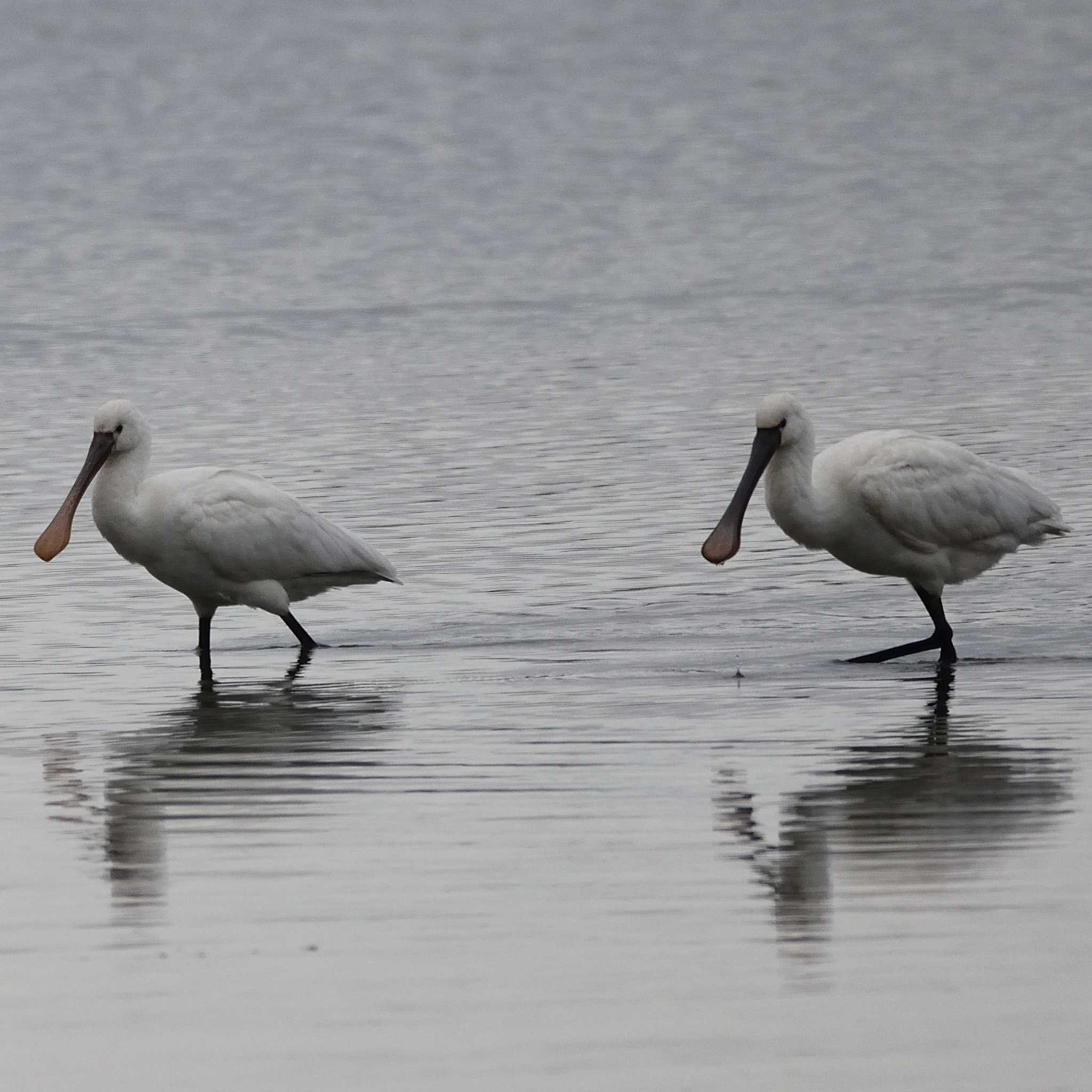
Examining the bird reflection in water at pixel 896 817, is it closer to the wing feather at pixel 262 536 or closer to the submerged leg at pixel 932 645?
the submerged leg at pixel 932 645

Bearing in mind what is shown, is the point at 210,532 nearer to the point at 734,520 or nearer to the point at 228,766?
the point at 734,520

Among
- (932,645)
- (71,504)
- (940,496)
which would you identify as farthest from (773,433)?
(71,504)

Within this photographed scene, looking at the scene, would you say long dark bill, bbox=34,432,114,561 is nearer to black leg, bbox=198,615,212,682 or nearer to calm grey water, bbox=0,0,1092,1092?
calm grey water, bbox=0,0,1092,1092

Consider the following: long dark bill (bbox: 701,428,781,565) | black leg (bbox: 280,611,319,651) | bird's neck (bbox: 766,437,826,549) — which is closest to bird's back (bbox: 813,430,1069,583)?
bird's neck (bbox: 766,437,826,549)

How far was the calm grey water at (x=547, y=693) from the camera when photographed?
238 inches

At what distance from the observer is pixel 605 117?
139 feet

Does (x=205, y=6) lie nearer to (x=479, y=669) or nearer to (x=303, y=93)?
(x=303, y=93)

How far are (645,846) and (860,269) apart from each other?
1860 cm

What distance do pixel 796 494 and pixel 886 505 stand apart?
0.37m

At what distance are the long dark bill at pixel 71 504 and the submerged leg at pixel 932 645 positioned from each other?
10.0ft

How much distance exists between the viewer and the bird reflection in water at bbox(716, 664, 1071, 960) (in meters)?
7.02

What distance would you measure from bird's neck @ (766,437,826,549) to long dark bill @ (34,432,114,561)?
261 centimetres

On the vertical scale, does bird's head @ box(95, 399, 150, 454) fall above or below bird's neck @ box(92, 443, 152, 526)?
above

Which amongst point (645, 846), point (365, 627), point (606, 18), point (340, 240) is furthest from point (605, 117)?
point (645, 846)
